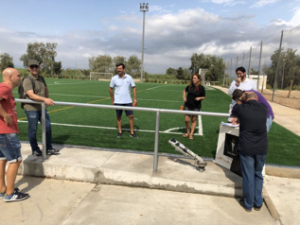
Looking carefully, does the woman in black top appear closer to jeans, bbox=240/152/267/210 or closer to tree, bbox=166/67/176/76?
jeans, bbox=240/152/267/210

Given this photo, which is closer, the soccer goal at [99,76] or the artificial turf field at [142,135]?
the artificial turf field at [142,135]

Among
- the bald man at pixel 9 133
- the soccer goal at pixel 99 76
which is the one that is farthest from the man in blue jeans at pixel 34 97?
the soccer goal at pixel 99 76

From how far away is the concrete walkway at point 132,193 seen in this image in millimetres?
2688

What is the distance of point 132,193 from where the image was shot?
3.22 metres

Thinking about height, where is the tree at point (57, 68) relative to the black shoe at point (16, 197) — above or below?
above

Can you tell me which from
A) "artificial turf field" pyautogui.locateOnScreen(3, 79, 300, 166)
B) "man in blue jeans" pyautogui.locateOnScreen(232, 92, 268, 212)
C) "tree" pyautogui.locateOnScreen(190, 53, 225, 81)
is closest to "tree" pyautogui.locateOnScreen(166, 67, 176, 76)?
"tree" pyautogui.locateOnScreen(190, 53, 225, 81)

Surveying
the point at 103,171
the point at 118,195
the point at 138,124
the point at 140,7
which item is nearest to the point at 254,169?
the point at 118,195

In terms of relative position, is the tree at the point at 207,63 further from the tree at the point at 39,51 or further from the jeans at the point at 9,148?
the jeans at the point at 9,148

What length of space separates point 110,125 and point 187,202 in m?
4.33

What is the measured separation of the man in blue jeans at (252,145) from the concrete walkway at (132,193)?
0.23 metres

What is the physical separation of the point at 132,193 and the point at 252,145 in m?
1.76

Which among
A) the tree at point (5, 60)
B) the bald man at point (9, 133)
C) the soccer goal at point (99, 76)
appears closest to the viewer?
the bald man at point (9, 133)

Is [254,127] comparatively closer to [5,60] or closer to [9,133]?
[9,133]

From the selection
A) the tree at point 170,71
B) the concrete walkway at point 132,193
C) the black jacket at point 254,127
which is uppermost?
the tree at point 170,71
